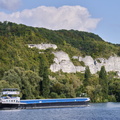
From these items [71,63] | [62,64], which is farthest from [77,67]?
[62,64]

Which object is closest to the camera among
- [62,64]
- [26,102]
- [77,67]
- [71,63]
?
[26,102]

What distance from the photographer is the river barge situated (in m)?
86.2

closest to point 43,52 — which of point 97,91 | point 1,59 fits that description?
point 1,59

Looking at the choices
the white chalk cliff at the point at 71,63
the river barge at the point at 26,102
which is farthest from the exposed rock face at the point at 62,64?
the river barge at the point at 26,102

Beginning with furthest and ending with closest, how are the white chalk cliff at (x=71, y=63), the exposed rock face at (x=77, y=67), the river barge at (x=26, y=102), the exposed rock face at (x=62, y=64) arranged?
the white chalk cliff at (x=71, y=63)
the exposed rock face at (x=77, y=67)
the exposed rock face at (x=62, y=64)
the river barge at (x=26, y=102)

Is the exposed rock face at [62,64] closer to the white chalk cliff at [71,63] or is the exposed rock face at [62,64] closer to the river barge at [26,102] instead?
the white chalk cliff at [71,63]

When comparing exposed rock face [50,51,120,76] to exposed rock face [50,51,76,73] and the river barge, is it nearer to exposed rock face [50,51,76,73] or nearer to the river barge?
exposed rock face [50,51,76,73]

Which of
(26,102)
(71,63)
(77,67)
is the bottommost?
(26,102)

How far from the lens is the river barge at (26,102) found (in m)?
86.2

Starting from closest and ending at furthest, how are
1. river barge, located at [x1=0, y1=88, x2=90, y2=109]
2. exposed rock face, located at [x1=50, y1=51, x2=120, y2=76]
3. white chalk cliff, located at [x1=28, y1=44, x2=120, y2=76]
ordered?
river barge, located at [x1=0, y1=88, x2=90, y2=109], exposed rock face, located at [x1=50, y1=51, x2=120, y2=76], white chalk cliff, located at [x1=28, y1=44, x2=120, y2=76]

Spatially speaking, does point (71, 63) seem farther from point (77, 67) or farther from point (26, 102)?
point (26, 102)

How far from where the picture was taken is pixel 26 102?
8869 cm

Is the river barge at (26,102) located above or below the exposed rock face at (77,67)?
below

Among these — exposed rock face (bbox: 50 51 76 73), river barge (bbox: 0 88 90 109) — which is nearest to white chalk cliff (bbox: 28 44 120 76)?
exposed rock face (bbox: 50 51 76 73)
